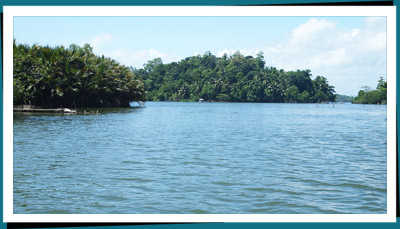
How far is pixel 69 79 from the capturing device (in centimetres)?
5788

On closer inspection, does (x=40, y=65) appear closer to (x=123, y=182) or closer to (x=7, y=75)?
(x=123, y=182)

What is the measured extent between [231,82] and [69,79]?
10366cm

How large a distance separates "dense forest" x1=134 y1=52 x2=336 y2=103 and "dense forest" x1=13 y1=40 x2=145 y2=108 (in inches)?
3102

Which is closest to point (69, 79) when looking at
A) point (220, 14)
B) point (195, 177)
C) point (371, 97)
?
point (195, 177)

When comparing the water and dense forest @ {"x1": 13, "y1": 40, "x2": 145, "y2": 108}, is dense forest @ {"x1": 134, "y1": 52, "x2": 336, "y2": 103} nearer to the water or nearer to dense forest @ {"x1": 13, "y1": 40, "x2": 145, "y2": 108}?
dense forest @ {"x1": 13, "y1": 40, "x2": 145, "y2": 108}

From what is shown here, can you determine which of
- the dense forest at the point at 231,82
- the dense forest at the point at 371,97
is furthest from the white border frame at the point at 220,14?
the dense forest at the point at 231,82

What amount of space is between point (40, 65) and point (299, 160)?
136 ft

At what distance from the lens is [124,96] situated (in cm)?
7606

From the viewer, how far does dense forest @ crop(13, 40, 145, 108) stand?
49.7 meters

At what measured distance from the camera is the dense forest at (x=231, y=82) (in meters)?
154

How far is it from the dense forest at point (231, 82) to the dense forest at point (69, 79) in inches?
3102

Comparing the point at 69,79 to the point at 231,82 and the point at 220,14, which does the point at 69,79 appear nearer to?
the point at 220,14

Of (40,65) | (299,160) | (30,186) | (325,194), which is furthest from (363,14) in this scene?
(40,65)

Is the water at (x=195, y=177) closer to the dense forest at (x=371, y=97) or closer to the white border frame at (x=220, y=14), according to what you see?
the white border frame at (x=220, y=14)
